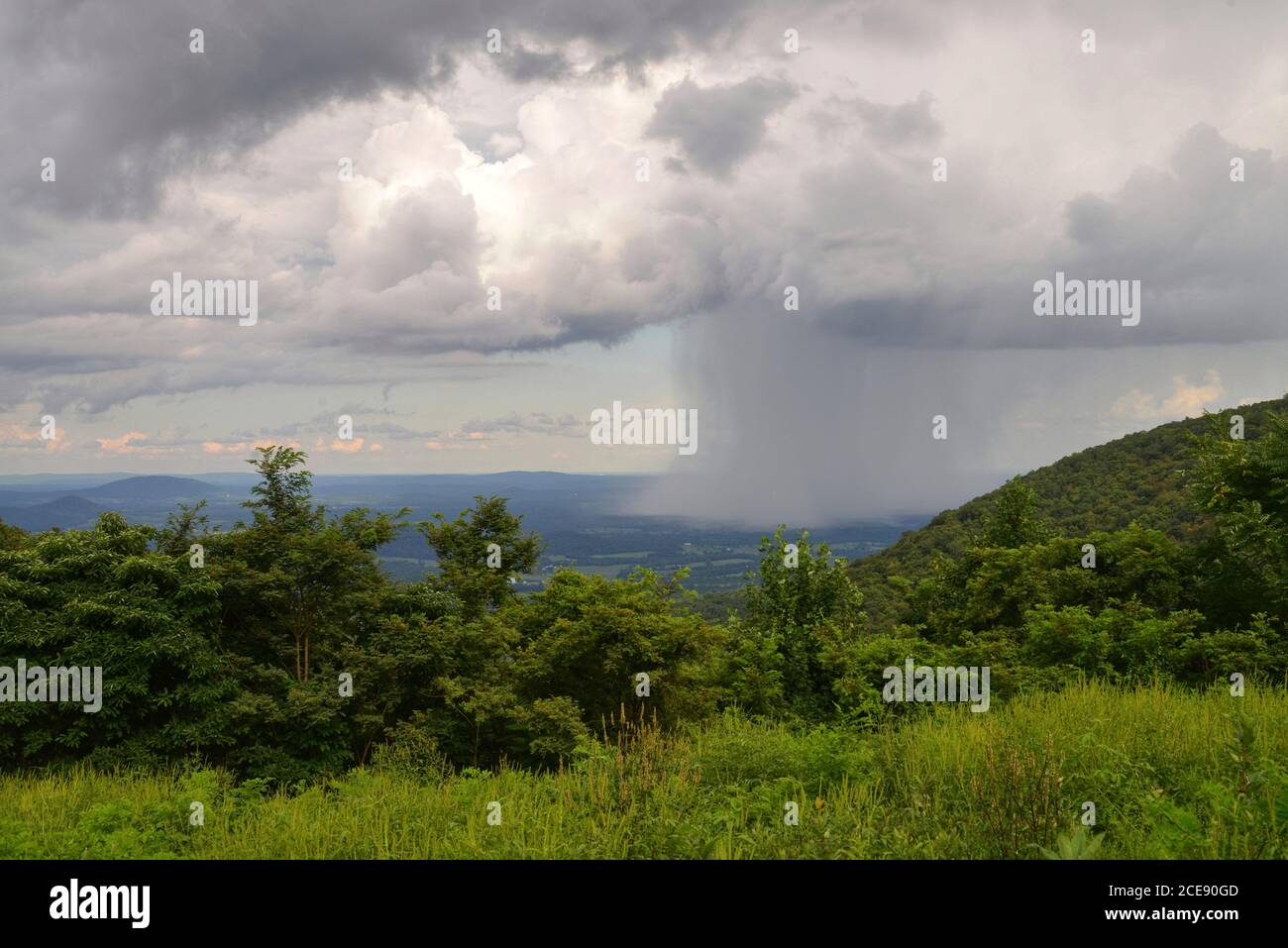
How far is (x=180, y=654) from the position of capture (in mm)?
14742

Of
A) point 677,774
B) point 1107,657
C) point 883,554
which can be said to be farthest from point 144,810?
point 883,554

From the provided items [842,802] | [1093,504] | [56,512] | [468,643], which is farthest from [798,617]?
[56,512]

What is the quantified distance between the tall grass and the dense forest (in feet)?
9.99

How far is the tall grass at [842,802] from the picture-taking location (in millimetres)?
5180

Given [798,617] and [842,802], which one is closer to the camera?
[842,802]

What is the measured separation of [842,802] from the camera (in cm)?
606

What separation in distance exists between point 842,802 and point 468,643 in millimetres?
12496

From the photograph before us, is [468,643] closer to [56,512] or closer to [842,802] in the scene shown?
[842,802]

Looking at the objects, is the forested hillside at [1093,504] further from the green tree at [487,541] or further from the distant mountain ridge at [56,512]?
the distant mountain ridge at [56,512]

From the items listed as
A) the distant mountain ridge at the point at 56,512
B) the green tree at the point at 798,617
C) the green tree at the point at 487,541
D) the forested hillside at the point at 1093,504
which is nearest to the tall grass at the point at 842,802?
the green tree at the point at 798,617

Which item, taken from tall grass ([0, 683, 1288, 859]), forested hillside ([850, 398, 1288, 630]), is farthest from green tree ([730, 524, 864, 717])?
tall grass ([0, 683, 1288, 859])

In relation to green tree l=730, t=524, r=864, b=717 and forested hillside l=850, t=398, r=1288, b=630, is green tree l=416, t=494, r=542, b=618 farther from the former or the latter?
forested hillside l=850, t=398, r=1288, b=630

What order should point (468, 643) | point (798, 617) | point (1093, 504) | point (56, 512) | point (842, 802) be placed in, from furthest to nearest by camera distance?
point (56, 512), point (1093, 504), point (798, 617), point (468, 643), point (842, 802)
